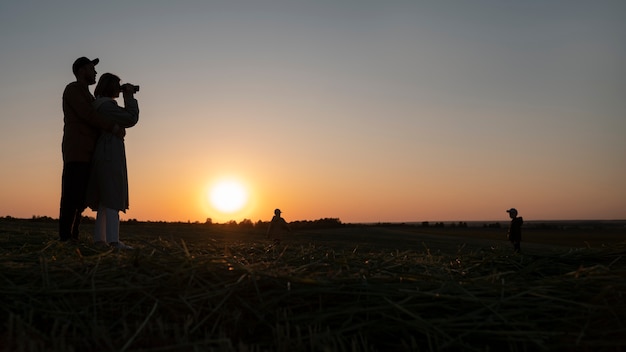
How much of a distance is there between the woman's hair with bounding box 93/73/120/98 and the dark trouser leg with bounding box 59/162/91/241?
93 cm

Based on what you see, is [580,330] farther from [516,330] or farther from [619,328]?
[516,330]

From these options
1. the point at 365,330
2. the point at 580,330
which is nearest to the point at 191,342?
the point at 365,330

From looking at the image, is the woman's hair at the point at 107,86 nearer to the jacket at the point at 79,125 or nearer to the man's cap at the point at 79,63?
the man's cap at the point at 79,63

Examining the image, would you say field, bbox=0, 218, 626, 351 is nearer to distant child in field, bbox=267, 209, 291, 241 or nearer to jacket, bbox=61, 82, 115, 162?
jacket, bbox=61, 82, 115, 162

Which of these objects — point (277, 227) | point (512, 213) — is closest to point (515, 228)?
point (512, 213)

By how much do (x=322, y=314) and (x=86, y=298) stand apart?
1.22m

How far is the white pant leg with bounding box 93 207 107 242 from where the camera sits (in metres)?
5.60

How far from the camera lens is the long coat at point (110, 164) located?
18.4ft

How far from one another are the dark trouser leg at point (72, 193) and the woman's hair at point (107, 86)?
928 mm

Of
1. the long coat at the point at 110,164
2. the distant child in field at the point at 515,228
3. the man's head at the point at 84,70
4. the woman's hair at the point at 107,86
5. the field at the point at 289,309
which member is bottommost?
the field at the point at 289,309

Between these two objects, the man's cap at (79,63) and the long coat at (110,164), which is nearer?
the long coat at (110,164)

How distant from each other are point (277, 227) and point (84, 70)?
25.7 ft

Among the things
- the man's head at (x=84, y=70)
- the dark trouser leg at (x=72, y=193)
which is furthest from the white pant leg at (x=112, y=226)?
the man's head at (x=84, y=70)

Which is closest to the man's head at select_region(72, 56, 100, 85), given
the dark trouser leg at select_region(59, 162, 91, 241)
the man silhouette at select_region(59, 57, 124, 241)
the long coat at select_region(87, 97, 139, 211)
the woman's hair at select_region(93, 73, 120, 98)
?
the woman's hair at select_region(93, 73, 120, 98)
